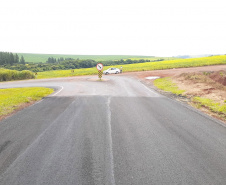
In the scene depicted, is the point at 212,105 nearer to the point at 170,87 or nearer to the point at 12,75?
the point at 170,87

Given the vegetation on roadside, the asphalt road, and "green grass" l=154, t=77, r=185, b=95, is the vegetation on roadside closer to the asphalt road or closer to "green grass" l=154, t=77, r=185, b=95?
"green grass" l=154, t=77, r=185, b=95

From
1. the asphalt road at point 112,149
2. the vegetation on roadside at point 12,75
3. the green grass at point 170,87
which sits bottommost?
the vegetation on roadside at point 12,75

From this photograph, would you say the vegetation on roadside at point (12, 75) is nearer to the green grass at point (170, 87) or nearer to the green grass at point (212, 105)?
the green grass at point (170, 87)

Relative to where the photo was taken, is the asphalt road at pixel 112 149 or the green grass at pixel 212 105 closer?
the asphalt road at pixel 112 149

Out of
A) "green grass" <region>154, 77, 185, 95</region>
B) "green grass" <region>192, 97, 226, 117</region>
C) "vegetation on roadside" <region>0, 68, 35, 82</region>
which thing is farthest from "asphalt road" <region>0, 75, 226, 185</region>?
"vegetation on roadside" <region>0, 68, 35, 82</region>

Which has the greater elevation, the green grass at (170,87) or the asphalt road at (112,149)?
the asphalt road at (112,149)

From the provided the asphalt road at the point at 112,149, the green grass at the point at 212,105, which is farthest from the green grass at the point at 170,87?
the asphalt road at the point at 112,149

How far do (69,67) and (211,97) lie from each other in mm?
79844

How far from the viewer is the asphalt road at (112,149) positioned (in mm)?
3611

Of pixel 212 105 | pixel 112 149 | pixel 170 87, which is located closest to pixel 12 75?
pixel 170 87

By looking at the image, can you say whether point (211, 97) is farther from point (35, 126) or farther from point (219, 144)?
point (35, 126)

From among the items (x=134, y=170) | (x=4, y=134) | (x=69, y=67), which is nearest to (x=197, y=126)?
(x=134, y=170)

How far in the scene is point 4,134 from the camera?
5797 mm

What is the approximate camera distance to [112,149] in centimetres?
470
